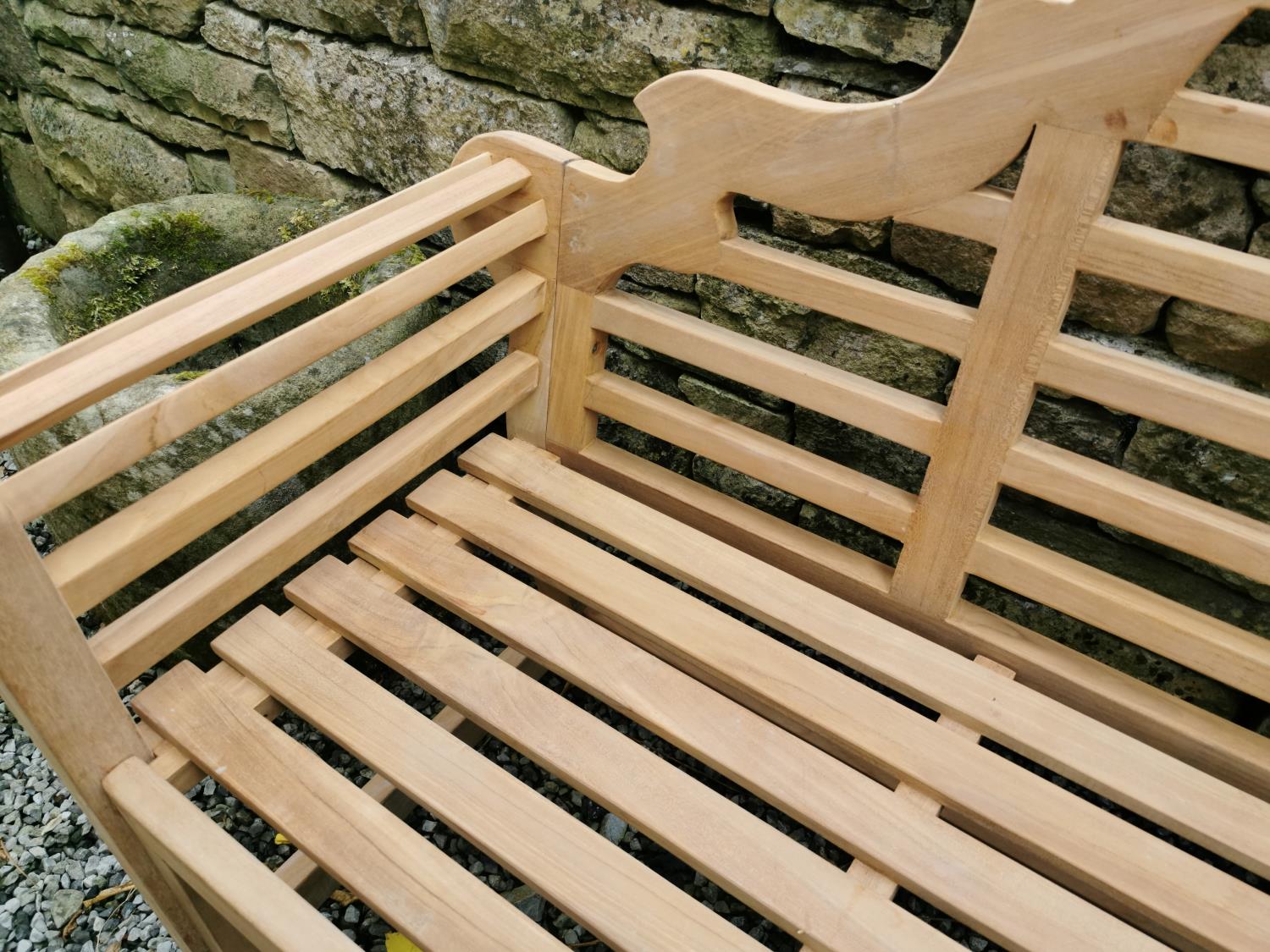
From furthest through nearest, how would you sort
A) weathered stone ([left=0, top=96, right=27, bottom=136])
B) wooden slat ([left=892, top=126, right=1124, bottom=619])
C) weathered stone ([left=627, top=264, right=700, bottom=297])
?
1. weathered stone ([left=0, top=96, right=27, bottom=136])
2. weathered stone ([left=627, top=264, right=700, bottom=297])
3. wooden slat ([left=892, top=126, right=1124, bottom=619])

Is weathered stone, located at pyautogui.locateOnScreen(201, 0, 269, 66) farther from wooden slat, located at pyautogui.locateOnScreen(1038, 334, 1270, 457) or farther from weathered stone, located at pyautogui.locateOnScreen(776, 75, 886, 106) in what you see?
wooden slat, located at pyautogui.locateOnScreen(1038, 334, 1270, 457)

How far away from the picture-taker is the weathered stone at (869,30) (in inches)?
55.3

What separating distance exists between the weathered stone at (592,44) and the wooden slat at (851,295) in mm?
393

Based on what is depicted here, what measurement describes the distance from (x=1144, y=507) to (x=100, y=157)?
2779mm

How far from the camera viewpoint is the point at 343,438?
1.38 m

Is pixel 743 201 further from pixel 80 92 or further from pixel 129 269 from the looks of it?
pixel 80 92

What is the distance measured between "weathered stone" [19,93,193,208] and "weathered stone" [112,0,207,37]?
1.08ft

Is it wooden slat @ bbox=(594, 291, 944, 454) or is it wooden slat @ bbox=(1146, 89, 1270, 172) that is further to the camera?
wooden slat @ bbox=(594, 291, 944, 454)

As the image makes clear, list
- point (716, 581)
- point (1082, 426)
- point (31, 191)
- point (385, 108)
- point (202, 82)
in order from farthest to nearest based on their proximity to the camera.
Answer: point (31, 191), point (202, 82), point (385, 108), point (1082, 426), point (716, 581)

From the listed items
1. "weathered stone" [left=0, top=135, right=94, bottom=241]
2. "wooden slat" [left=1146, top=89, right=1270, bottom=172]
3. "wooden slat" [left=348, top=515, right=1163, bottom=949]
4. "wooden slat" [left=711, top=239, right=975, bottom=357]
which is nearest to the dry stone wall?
"wooden slat" [left=711, top=239, right=975, bottom=357]

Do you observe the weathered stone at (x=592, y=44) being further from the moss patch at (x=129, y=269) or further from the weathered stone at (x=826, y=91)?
the moss patch at (x=129, y=269)

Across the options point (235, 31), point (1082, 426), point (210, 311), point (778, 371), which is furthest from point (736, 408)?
point (235, 31)

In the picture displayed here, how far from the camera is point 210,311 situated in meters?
1.12

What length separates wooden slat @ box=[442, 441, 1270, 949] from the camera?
3.94 feet
